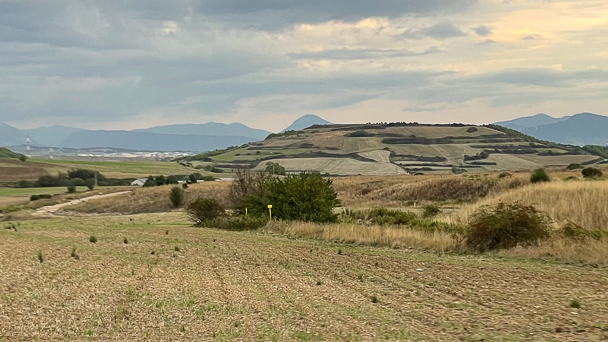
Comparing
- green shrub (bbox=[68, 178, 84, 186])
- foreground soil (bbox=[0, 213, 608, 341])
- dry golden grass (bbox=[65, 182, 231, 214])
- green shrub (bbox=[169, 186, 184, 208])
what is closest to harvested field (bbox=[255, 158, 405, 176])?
green shrub (bbox=[68, 178, 84, 186])

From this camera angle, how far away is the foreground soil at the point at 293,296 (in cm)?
1027

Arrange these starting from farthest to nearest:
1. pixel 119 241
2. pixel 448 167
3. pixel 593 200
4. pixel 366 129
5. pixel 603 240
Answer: pixel 366 129, pixel 448 167, pixel 593 200, pixel 119 241, pixel 603 240

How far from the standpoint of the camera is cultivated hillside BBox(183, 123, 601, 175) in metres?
128

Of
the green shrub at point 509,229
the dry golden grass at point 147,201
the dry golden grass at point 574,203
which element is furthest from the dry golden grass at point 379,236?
the dry golden grass at point 147,201

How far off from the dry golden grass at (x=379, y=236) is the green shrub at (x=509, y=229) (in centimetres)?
81

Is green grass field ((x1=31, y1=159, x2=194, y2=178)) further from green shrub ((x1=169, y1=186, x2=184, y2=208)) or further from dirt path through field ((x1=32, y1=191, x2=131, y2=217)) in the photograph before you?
green shrub ((x1=169, y1=186, x2=184, y2=208))

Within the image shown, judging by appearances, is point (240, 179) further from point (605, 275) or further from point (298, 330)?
point (298, 330)

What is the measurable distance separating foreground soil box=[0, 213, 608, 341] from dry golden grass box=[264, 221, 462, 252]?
1377mm

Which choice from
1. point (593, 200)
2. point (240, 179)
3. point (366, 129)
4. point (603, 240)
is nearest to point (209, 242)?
point (603, 240)

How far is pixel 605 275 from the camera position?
52.2ft

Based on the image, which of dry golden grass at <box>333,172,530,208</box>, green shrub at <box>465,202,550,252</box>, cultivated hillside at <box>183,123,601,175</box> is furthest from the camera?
cultivated hillside at <box>183,123,601,175</box>

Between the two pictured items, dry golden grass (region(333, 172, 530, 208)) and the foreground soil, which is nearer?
the foreground soil

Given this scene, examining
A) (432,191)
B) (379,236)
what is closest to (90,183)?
(432,191)

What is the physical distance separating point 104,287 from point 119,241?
11917mm
